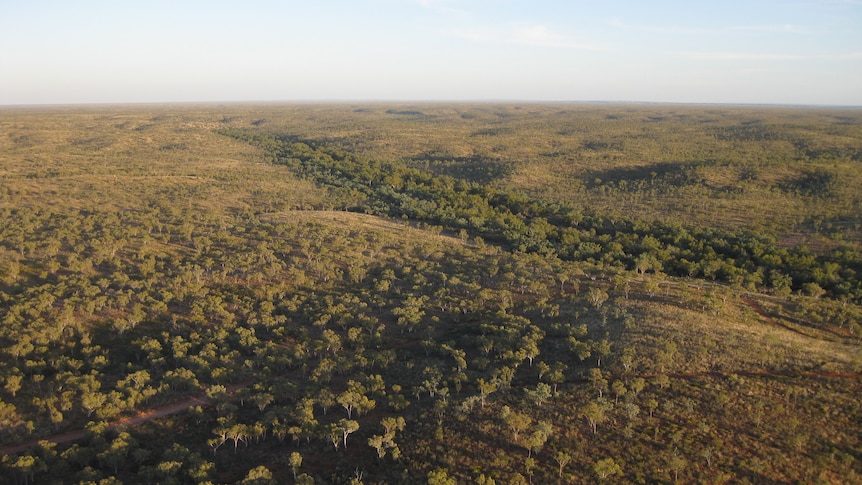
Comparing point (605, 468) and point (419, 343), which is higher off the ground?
point (605, 468)

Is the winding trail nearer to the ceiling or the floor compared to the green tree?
nearer to the floor

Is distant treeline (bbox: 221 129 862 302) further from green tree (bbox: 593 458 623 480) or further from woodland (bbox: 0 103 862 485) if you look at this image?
green tree (bbox: 593 458 623 480)

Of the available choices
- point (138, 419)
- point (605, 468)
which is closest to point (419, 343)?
point (605, 468)

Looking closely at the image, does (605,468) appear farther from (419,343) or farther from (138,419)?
(138,419)

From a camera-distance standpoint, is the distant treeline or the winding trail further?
the distant treeline

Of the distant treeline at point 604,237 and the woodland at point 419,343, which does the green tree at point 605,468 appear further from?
the distant treeline at point 604,237

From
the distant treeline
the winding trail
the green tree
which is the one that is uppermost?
the distant treeline

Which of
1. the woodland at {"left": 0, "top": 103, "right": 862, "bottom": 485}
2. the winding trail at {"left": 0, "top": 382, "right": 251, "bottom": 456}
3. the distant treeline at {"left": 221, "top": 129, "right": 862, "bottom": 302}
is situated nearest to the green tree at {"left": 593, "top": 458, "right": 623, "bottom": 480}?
the woodland at {"left": 0, "top": 103, "right": 862, "bottom": 485}
